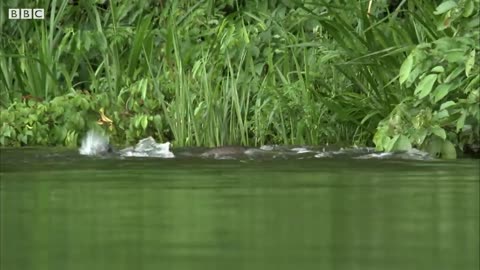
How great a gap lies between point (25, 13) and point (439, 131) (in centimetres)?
425

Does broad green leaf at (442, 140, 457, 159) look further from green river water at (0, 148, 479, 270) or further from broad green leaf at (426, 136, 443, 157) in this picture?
green river water at (0, 148, 479, 270)

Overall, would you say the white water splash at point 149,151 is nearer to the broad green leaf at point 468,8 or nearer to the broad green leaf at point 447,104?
the broad green leaf at point 447,104

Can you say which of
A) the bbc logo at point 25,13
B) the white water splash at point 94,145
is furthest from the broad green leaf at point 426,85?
the bbc logo at point 25,13

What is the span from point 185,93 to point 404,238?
4.78 m

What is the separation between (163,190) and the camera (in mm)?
4352

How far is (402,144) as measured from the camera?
243 inches

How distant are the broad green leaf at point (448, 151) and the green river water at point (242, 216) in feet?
1.43

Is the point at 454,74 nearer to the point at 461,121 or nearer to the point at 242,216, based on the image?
the point at 461,121

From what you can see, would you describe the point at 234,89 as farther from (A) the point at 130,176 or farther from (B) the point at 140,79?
(A) the point at 130,176

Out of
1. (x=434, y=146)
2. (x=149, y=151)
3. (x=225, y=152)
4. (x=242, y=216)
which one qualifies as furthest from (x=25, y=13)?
(x=242, y=216)

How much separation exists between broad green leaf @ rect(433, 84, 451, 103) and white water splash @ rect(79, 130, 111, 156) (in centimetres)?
189

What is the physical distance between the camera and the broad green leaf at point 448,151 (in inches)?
242

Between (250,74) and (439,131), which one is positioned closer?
(439,131)

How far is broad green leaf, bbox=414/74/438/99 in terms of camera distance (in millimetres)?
5977
